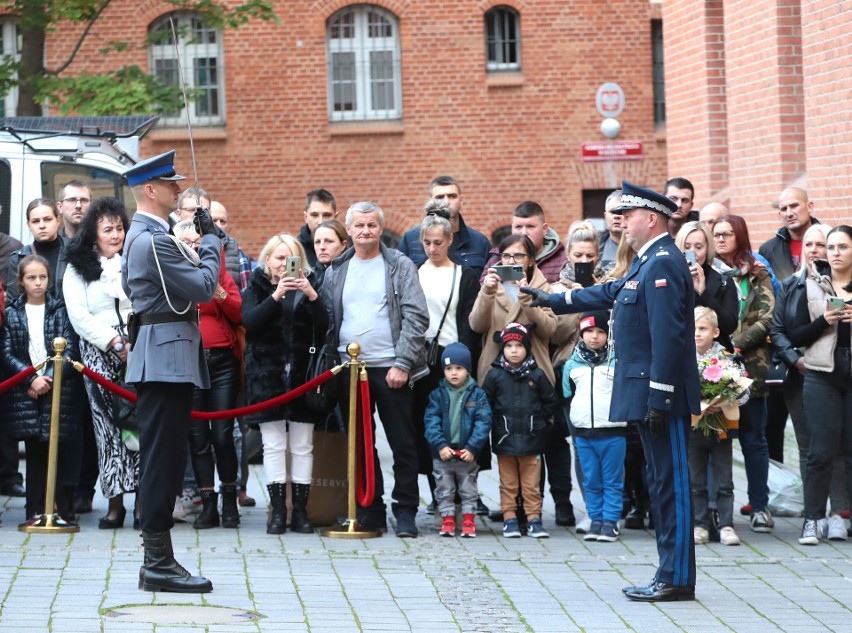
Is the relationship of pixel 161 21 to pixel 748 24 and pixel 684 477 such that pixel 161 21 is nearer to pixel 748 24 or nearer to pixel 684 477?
pixel 748 24

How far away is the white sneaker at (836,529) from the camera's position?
30.5ft

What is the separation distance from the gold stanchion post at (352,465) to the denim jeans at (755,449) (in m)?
2.42

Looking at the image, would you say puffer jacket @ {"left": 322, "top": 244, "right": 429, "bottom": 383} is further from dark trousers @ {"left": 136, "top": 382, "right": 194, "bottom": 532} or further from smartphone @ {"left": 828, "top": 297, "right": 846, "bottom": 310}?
smartphone @ {"left": 828, "top": 297, "right": 846, "bottom": 310}

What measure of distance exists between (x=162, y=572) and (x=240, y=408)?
6.17 feet

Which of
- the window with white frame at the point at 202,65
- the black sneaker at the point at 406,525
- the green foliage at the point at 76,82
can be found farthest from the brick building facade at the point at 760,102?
the window with white frame at the point at 202,65

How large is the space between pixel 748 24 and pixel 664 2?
2621mm

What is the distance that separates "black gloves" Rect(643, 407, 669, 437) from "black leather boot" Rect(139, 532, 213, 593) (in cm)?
234

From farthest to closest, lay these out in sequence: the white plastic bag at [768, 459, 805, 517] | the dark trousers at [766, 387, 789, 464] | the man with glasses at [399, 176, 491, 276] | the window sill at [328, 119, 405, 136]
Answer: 1. the window sill at [328, 119, 405, 136]
2. the dark trousers at [766, 387, 789, 464]
3. the man with glasses at [399, 176, 491, 276]
4. the white plastic bag at [768, 459, 805, 517]

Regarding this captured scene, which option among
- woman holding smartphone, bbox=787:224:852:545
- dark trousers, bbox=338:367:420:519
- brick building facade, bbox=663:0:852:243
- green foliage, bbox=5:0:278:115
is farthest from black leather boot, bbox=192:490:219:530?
green foliage, bbox=5:0:278:115

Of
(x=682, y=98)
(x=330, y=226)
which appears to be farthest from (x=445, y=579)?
(x=682, y=98)

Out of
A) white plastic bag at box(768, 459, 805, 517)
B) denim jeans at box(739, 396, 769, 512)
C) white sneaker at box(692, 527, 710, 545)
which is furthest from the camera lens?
white plastic bag at box(768, 459, 805, 517)

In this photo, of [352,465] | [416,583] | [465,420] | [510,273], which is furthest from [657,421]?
[352,465]

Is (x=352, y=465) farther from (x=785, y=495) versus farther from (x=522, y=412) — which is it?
(x=785, y=495)

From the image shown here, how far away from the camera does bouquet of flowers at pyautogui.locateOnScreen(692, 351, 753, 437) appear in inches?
358
